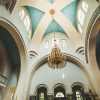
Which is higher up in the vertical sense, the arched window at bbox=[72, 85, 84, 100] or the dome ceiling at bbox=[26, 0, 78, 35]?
the dome ceiling at bbox=[26, 0, 78, 35]

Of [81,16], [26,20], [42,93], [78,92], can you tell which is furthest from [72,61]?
[26,20]

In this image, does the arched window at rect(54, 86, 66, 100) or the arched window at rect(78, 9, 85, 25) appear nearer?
the arched window at rect(78, 9, 85, 25)

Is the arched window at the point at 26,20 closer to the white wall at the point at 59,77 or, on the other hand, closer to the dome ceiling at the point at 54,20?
the dome ceiling at the point at 54,20

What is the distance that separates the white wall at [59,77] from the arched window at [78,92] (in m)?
0.47

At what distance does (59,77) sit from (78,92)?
1922 mm

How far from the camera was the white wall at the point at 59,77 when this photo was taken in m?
11.7

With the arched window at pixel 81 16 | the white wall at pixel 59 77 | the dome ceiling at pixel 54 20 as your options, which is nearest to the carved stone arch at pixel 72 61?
the white wall at pixel 59 77

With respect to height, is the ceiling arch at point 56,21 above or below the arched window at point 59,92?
above

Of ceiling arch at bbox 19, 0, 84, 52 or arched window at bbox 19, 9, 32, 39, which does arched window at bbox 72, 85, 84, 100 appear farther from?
arched window at bbox 19, 9, 32, 39

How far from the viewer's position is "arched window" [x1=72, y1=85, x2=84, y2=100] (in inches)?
448

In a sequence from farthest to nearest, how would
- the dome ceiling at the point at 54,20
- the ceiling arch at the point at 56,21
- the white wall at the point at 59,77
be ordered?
the dome ceiling at the point at 54,20, the ceiling arch at the point at 56,21, the white wall at the point at 59,77

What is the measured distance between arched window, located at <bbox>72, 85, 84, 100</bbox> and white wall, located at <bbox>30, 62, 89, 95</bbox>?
0.47 m

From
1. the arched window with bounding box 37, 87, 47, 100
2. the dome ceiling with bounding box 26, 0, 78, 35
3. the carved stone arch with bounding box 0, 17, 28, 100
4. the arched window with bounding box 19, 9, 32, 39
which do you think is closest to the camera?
the carved stone arch with bounding box 0, 17, 28, 100

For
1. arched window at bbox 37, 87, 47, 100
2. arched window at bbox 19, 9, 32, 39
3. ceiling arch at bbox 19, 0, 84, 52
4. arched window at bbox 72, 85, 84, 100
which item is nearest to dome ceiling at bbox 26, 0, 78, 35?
ceiling arch at bbox 19, 0, 84, 52
